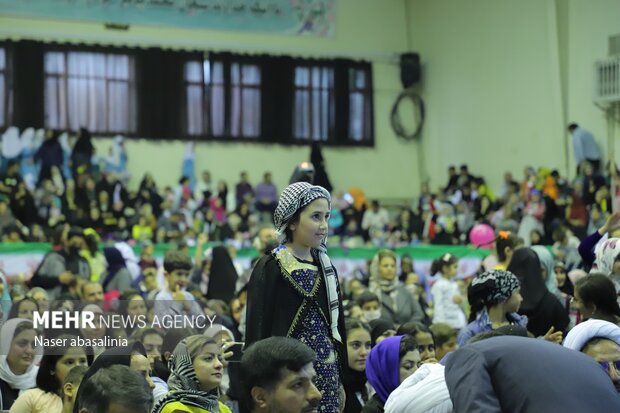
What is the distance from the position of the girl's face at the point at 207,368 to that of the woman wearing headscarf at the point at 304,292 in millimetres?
182

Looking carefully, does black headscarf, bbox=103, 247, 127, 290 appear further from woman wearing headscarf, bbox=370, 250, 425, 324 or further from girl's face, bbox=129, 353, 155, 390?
girl's face, bbox=129, 353, 155, 390

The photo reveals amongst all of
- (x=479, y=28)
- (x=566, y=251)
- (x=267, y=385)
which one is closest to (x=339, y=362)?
(x=267, y=385)

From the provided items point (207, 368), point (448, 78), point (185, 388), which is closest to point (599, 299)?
point (207, 368)

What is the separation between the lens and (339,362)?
17.7 ft

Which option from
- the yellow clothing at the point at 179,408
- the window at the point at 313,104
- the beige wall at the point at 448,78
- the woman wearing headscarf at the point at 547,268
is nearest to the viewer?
the yellow clothing at the point at 179,408

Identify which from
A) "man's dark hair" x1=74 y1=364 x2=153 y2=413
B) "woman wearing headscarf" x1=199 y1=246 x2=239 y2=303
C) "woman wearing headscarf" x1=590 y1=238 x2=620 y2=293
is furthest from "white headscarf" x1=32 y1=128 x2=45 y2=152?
"man's dark hair" x1=74 y1=364 x2=153 y2=413

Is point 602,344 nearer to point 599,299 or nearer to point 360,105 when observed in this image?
point 599,299

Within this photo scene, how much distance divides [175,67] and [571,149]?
30.3 feet

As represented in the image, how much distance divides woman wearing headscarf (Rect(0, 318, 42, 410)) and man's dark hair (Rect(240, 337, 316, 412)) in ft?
7.25

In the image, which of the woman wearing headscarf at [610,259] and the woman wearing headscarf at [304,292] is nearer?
the woman wearing headscarf at [304,292]

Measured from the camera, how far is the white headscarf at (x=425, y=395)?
4039 millimetres

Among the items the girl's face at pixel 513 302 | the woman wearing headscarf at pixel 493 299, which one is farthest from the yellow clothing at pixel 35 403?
the girl's face at pixel 513 302

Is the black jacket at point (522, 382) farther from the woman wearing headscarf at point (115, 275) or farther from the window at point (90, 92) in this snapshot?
the window at point (90, 92)

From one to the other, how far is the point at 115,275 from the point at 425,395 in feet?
24.1
